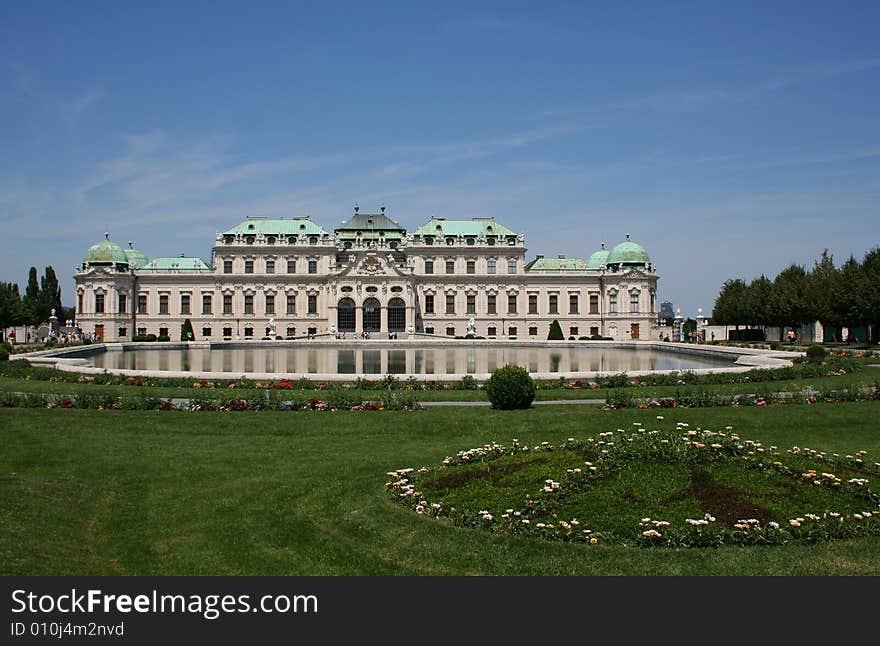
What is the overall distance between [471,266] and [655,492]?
80.8 m

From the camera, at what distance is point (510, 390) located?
21.8 m

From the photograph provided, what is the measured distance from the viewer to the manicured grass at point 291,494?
9.23m

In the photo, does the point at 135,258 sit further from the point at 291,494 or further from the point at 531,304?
the point at 291,494

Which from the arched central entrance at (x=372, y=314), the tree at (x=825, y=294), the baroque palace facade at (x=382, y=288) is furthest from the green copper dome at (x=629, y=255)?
the arched central entrance at (x=372, y=314)

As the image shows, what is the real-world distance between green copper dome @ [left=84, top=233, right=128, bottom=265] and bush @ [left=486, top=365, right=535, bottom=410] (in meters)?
78.0

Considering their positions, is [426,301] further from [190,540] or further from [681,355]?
[190,540]

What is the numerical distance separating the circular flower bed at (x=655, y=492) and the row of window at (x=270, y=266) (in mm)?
78362

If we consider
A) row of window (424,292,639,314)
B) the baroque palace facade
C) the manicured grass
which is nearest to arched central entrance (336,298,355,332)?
the baroque palace facade

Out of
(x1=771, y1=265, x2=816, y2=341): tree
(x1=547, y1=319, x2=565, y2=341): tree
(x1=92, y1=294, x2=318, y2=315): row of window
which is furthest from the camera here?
(x1=92, y1=294, x2=318, y2=315): row of window

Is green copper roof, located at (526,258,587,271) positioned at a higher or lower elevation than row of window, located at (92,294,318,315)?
higher

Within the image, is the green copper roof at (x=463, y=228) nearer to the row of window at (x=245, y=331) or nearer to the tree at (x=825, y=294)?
the row of window at (x=245, y=331)

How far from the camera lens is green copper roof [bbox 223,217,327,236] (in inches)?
3600

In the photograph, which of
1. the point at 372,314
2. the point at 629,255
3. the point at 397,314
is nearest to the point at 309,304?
the point at 372,314

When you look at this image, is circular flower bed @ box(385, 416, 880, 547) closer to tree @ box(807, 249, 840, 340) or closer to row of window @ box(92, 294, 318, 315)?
tree @ box(807, 249, 840, 340)
